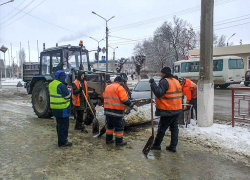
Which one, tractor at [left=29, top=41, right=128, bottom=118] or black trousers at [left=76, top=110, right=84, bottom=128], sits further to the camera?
tractor at [left=29, top=41, right=128, bottom=118]

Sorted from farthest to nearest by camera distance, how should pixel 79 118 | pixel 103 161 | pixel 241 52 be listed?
1. pixel 241 52
2. pixel 79 118
3. pixel 103 161

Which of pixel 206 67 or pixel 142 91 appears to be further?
pixel 142 91

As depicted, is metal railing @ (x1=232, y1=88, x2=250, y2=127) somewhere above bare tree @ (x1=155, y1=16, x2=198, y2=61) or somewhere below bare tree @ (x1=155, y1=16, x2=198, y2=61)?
below

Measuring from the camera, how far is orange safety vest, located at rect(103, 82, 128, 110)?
4.71 m

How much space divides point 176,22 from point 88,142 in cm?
4236

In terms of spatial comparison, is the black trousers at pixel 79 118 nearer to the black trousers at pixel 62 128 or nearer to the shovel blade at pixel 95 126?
the shovel blade at pixel 95 126

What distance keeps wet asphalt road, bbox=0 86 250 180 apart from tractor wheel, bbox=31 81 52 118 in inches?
85.9

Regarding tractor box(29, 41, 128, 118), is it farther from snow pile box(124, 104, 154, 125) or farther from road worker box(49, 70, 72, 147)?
road worker box(49, 70, 72, 147)

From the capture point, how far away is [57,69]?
790cm

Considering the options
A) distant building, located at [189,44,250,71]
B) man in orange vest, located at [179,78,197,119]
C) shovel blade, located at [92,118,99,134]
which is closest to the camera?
shovel blade, located at [92,118,99,134]

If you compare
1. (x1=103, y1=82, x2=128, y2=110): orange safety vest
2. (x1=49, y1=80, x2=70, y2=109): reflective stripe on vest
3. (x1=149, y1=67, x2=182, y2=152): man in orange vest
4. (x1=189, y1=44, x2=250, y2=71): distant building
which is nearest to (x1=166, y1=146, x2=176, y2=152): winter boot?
(x1=149, y1=67, x2=182, y2=152): man in orange vest

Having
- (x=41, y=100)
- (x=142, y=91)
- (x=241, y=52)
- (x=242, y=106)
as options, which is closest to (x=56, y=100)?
(x=41, y=100)

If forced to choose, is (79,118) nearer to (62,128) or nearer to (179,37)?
(62,128)

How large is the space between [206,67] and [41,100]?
18.3 feet
